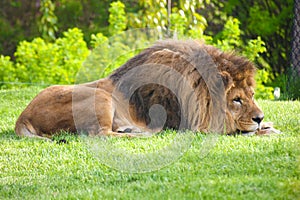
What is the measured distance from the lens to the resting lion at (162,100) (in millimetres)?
6180

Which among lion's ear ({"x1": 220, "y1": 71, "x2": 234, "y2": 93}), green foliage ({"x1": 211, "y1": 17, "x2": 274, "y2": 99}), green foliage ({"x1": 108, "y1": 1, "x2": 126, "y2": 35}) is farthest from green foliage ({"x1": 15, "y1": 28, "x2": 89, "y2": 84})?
lion's ear ({"x1": 220, "y1": 71, "x2": 234, "y2": 93})

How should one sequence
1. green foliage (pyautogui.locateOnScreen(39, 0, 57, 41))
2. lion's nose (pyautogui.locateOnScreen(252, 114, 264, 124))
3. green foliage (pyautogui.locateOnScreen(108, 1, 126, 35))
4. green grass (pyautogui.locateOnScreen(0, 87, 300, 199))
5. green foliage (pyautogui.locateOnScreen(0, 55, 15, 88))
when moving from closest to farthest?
green grass (pyautogui.locateOnScreen(0, 87, 300, 199)) < lion's nose (pyautogui.locateOnScreen(252, 114, 264, 124)) < green foliage (pyautogui.locateOnScreen(108, 1, 126, 35)) < green foliage (pyautogui.locateOnScreen(0, 55, 15, 88)) < green foliage (pyautogui.locateOnScreen(39, 0, 57, 41))

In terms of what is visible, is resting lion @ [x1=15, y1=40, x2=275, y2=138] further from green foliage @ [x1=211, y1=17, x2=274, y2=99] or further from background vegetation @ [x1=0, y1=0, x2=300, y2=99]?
green foliage @ [x1=211, y1=17, x2=274, y2=99]

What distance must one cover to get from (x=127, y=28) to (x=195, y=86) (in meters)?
6.37

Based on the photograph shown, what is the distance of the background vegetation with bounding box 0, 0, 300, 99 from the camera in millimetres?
11258

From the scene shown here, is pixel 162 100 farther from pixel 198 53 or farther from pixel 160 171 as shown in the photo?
pixel 160 171

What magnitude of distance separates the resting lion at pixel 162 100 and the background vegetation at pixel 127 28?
2065mm

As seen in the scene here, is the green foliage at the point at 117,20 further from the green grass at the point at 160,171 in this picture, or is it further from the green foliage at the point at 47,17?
the green grass at the point at 160,171

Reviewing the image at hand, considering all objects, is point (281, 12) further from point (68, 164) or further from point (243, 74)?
point (68, 164)

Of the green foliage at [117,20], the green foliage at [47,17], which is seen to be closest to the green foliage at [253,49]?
the green foliage at [117,20]

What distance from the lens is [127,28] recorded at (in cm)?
1248

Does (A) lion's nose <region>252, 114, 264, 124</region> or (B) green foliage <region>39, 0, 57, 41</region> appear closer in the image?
(A) lion's nose <region>252, 114, 264, 124</region>

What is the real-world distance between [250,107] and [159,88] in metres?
0.84

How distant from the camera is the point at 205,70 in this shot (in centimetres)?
628
